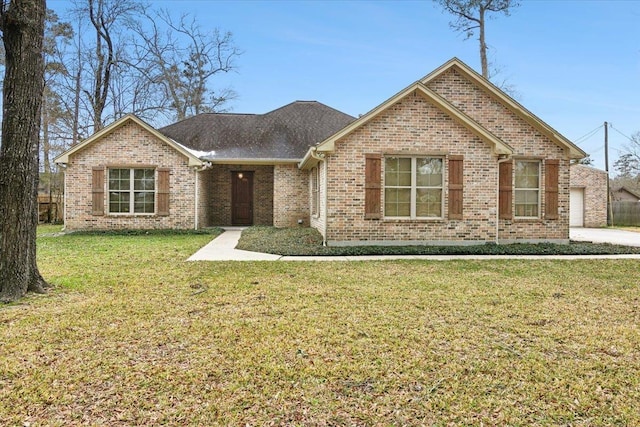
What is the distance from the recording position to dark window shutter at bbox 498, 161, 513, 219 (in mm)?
11586

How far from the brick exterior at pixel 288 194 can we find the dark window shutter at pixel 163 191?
4.06m

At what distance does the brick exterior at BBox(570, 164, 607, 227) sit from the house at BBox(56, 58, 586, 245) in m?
11.7

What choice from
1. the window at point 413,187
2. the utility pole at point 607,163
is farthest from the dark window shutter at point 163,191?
the utility pole at point 607,163

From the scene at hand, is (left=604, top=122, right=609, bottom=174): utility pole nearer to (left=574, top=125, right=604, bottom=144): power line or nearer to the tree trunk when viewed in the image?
(left=574, top=125, right=604, bottom=144): power line

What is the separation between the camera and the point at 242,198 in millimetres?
17953

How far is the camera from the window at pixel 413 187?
10734 millimetres

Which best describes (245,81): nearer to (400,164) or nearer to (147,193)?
(147,193)

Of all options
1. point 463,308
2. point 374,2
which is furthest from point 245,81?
point 463,308

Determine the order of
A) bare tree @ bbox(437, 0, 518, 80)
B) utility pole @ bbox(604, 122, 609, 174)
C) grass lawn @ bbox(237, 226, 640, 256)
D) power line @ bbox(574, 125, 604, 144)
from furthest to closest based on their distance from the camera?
power line @ bbox(574, 125, 604, 144), utility pole @ bbox(604, 122, 609, 174), bare tree @ bbox(437, 0, 518, 80), grass lawn @ bbox(237, 226, 640, 256)

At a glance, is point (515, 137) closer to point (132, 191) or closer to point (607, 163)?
point (132, 191)

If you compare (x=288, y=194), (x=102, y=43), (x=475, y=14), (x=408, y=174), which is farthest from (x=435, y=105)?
(x=102, y=43)

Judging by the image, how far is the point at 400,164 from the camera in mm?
10781

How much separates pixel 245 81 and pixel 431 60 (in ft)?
41.0

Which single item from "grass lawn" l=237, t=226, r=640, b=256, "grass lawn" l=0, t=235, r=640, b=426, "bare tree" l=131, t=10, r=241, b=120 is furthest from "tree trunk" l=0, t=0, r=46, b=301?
"bare tree" l=131, t=10, r=241, b=120
